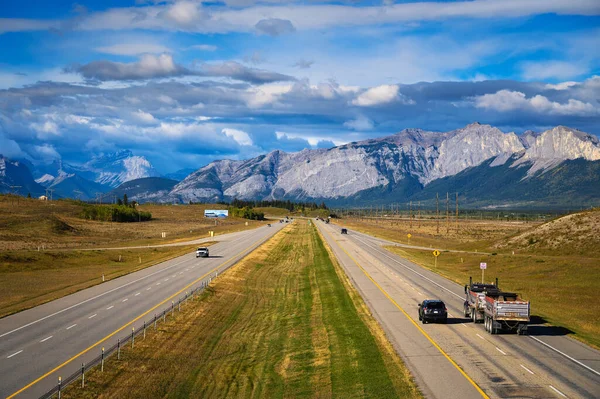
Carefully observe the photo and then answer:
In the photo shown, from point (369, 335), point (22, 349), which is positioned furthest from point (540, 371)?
point (22, 349)

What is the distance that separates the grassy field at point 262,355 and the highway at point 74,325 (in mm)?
1962

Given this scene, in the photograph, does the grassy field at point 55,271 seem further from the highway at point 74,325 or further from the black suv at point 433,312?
the black suv at point 433,312

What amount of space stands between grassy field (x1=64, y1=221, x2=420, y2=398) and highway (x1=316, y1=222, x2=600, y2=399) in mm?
1324

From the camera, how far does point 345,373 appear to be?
31.0 m

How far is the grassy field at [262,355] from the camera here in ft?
94.7

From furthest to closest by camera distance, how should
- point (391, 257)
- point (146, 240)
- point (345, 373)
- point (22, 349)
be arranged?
point (146, 240) < point (391, 257) < point (22, 349) < point (345, 373)

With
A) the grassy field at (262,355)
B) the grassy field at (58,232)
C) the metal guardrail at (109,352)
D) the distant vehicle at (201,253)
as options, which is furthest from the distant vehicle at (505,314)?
the grassy field at (58,232)

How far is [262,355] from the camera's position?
3750cm

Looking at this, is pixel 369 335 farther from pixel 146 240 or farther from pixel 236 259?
pixel 146 240

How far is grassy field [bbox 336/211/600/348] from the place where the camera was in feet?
162

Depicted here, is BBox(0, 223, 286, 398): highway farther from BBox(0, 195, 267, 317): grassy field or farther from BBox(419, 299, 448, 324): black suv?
BBox(419, 299, 448, 324): black suv

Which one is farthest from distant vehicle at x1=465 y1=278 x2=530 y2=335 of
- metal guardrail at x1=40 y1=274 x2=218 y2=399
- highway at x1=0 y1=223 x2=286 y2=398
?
highway at x1=0 y1=223 x2=286 y2=398

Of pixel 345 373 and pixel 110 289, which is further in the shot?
pixel 110 289

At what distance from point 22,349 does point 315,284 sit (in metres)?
38.7
